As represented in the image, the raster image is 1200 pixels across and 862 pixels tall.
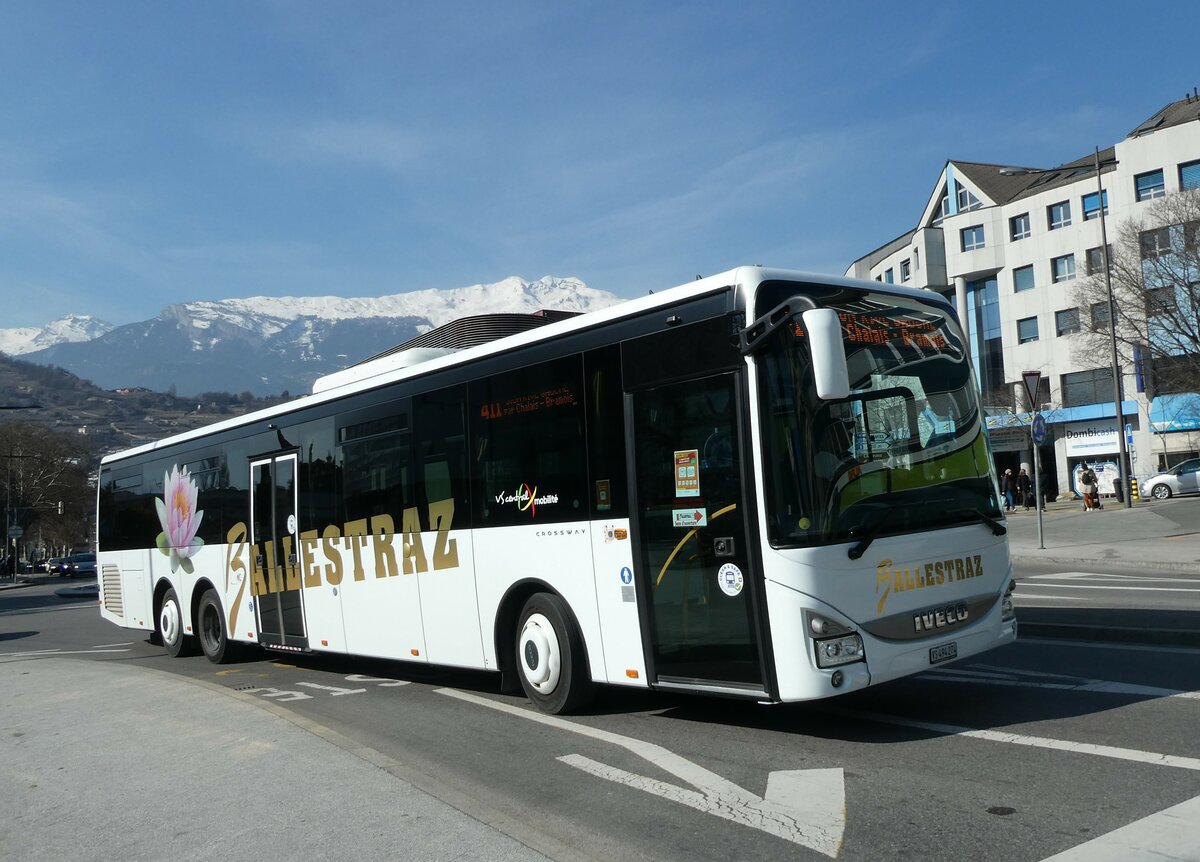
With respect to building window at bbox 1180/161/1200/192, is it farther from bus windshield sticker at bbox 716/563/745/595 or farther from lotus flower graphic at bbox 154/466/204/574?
bus windshield sticker at bbox 716/563/745/595

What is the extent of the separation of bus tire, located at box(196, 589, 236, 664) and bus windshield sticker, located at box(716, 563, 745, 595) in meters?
9.22

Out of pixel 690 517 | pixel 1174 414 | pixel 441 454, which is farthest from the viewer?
pixel 1174 414

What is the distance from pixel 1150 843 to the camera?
14.4 ft

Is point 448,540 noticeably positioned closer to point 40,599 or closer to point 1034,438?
point 1034,438

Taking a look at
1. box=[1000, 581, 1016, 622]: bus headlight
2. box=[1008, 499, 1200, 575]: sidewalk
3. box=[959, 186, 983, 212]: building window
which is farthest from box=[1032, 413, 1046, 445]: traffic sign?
box=[959, 186, 983, 212]: building window

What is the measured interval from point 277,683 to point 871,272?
71.2 meters

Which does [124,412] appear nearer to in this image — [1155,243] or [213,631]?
[1155,243]

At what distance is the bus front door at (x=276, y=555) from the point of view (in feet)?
40.1

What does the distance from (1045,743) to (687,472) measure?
277 centimetres

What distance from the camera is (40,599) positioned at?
41.5 metres

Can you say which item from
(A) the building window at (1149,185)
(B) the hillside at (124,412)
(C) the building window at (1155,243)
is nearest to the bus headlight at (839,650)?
(C) the building window at (1155,243)

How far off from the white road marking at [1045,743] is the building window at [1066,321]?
5519 centimetres

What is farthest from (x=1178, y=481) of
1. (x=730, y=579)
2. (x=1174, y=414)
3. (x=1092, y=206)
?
(x=730, y=579)

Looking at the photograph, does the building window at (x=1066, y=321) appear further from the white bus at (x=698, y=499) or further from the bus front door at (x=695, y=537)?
the bus front door at (x=695, y=537)
